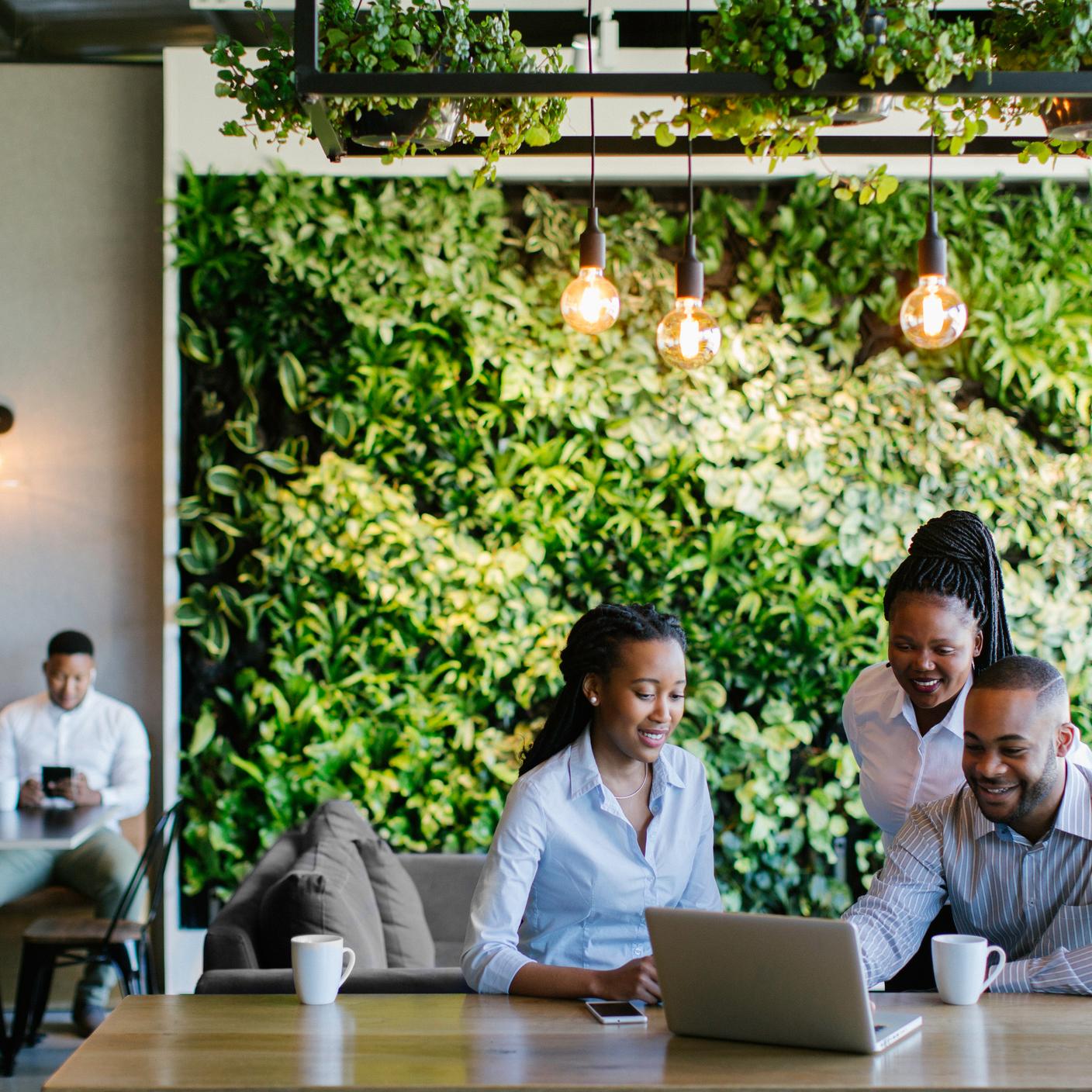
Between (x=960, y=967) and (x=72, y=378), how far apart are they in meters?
3.97

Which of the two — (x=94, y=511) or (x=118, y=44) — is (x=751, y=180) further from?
(x=94, y=511)

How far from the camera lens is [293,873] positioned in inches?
119

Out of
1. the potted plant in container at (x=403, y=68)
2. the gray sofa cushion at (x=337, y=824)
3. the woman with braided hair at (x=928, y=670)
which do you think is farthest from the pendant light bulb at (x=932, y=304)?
the gray sofa cushion at (x=337, y=824)

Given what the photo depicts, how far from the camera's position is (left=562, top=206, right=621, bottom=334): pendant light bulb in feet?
10.4

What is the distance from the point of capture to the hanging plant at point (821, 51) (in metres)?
2.04

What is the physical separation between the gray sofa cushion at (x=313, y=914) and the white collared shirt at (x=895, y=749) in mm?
1191

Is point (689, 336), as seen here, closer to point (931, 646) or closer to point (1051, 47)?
point (931, 646)

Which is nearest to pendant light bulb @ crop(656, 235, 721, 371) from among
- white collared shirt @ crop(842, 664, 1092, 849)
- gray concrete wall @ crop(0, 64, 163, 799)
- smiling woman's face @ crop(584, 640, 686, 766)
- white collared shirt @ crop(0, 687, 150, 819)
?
white collared shirt @ crop(842, 664, 1092, 849)

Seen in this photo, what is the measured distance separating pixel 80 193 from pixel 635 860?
3.68 meters

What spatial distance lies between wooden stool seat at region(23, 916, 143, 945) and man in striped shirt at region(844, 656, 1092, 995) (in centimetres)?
273

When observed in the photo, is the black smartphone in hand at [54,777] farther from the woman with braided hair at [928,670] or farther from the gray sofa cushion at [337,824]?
the woman with braided hair at [928,670]

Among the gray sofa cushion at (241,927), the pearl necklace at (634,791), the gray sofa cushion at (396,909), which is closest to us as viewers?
the pearl necklace at (634,791)

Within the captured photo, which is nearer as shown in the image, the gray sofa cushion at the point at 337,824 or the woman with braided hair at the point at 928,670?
the woman with braided hair at the point at 928,670

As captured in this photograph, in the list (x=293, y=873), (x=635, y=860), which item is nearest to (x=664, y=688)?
(x=635, y=860)
